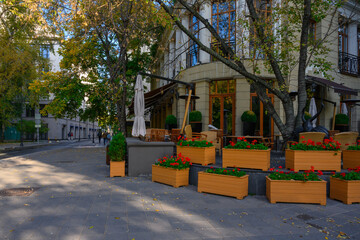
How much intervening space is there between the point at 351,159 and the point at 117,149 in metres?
6.75

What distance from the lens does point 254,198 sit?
5.85m

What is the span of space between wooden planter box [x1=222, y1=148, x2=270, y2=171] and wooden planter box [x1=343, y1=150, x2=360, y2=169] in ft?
7.45

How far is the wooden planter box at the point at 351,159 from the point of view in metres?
6.51

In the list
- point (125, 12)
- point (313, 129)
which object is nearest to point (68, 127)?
point (125, 12)

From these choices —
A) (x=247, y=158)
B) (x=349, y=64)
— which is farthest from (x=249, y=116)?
(x=349, y=64)

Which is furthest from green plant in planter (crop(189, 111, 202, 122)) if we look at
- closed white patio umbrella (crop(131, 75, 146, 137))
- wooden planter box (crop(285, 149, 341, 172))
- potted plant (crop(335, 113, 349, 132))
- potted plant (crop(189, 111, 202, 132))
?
potted plant (crop(335, 113, 349, 132))

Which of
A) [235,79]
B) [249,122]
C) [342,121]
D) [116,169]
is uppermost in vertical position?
[235,79]

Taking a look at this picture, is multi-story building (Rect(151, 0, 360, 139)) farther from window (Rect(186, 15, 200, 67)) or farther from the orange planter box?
the orange planter box

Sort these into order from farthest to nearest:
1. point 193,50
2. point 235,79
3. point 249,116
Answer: point 193,50, point 235,79, point 249,116

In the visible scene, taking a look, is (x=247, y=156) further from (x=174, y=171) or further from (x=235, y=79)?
(x=235, y=79)

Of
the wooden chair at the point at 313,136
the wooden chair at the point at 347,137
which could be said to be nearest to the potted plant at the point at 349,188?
the wooden chair at the point at 313,136

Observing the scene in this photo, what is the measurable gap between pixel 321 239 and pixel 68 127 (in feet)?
186

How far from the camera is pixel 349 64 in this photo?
16.0m

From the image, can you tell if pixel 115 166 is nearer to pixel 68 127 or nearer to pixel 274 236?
pixel 274 236
